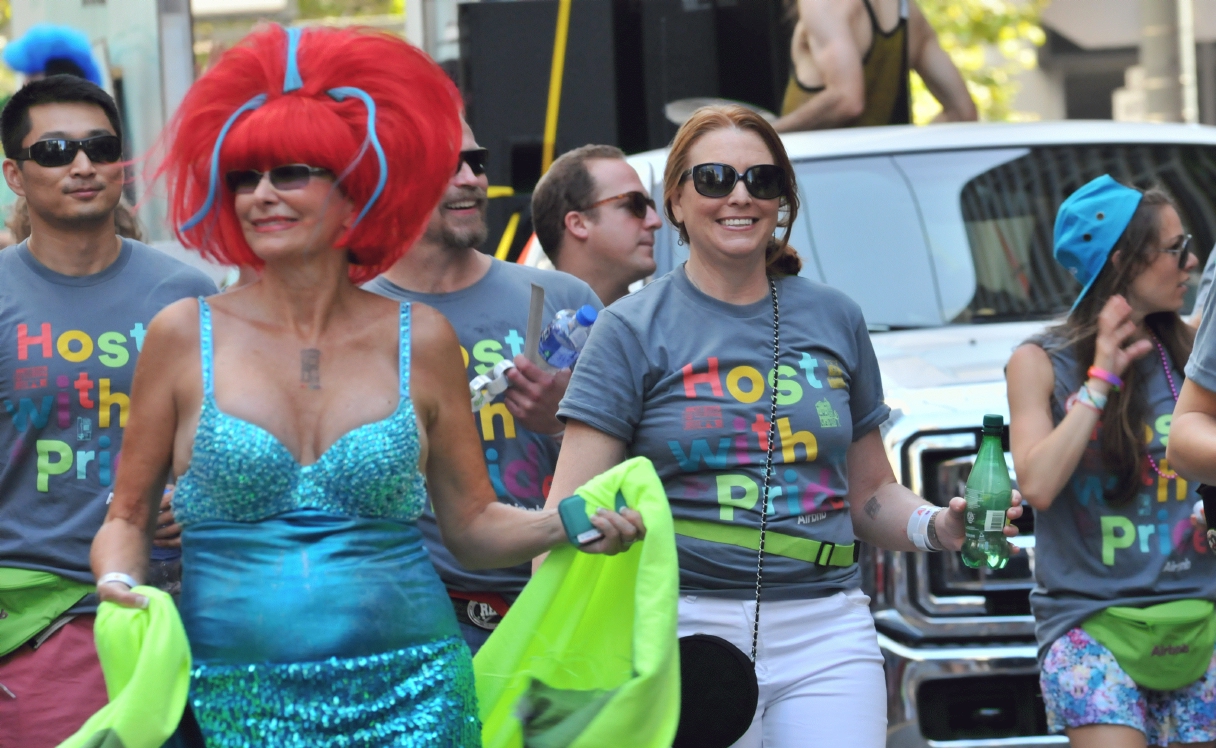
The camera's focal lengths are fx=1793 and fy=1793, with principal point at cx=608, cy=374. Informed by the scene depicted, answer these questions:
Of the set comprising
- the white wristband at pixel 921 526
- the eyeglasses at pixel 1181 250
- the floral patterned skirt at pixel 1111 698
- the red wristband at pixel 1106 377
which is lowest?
the floral patterned skirt at pixel 1111 698

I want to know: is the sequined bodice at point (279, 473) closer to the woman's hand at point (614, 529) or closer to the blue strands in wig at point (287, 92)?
the blue strands in wig at point (287, 92)

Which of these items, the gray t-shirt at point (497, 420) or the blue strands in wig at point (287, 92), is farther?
the gray t-shirt at point (497, 420)

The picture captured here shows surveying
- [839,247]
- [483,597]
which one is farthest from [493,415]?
Result: [839,247]

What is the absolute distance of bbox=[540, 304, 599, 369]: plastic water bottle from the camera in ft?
14.2

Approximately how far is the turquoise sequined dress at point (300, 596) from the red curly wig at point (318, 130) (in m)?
0.33

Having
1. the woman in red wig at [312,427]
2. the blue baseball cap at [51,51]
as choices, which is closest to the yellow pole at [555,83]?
the blue baseball cap at [51,51]

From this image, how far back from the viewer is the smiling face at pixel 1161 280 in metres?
4.84

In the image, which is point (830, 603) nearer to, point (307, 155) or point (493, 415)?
point (493, 415)

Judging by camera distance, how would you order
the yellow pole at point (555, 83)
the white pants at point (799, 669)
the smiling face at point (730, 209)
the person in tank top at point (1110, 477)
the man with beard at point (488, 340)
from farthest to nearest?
1. the yellow pole at point (555, 83)
2. the person in tank top at point (1110, 477)
3. the man with beard at point (488, 340)
4. the smiling face at point (730, 209)
5. the white pants at point (799, 669)

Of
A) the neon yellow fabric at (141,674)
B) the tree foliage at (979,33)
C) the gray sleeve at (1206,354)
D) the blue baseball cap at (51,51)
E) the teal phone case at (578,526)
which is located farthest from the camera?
the tree foliage at (979,33)

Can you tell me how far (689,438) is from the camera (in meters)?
3.78

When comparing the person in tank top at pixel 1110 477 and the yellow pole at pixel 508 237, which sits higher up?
the yellow pole at pixel 508 237

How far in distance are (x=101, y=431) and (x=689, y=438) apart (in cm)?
149

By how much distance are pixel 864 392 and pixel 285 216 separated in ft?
4.94
